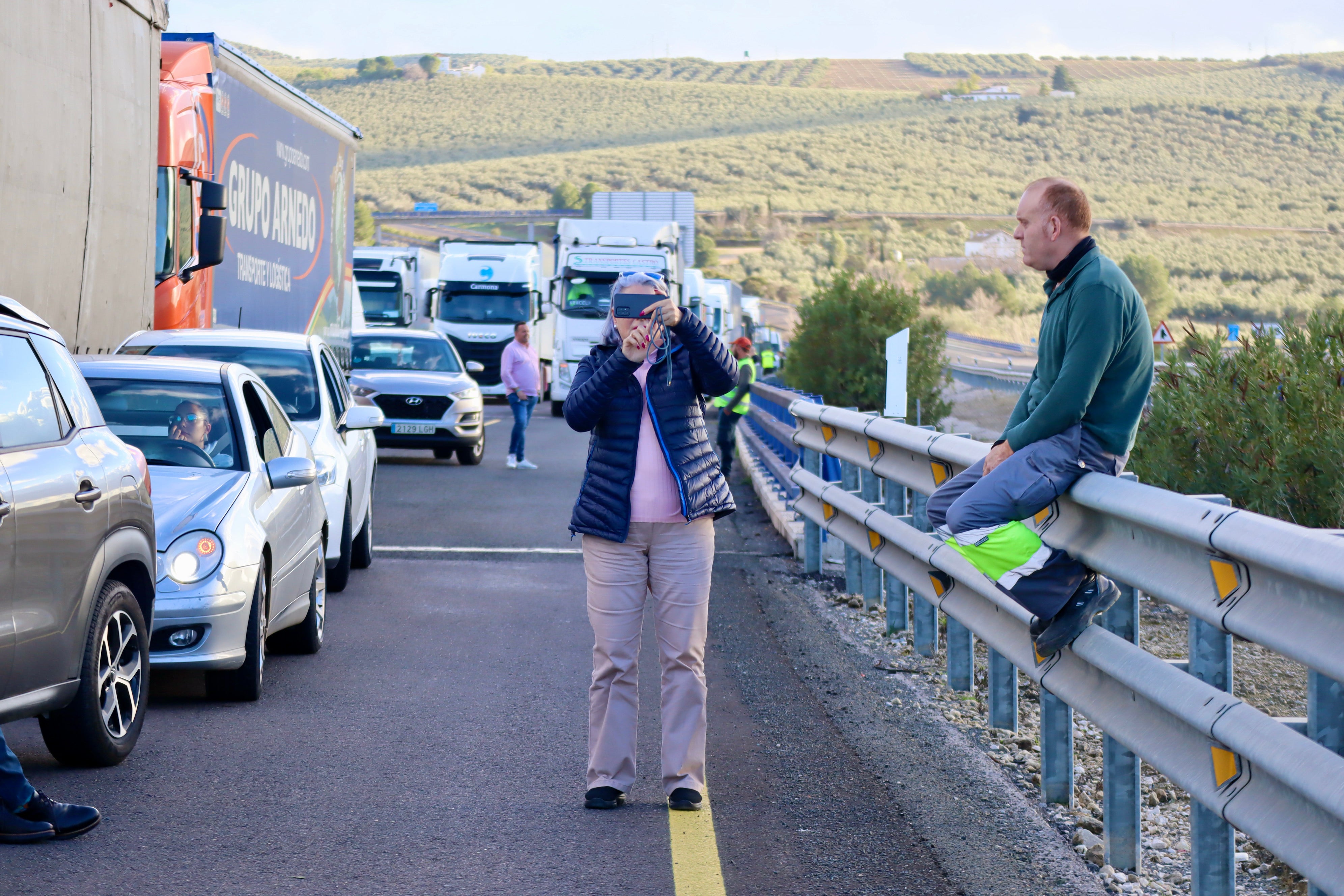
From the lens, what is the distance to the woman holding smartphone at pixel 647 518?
5176mm

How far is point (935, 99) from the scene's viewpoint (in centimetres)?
15400

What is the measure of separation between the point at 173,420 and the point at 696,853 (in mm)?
3974

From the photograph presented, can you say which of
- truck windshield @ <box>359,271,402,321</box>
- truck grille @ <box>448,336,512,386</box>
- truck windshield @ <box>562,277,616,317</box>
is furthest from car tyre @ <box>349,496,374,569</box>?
truck windshield @ <box>359,271,402,321</box>

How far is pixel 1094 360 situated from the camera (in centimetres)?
444

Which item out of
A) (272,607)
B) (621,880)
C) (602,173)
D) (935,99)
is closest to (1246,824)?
(621,880)

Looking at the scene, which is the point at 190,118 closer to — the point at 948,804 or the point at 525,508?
the point at 525,508

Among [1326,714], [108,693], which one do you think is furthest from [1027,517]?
[108,693]

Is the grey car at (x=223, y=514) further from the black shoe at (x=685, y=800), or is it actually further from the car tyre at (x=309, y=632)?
the black shoe at (x=685, y=800)

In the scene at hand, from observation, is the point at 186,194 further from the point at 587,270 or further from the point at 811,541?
the point at 587,270

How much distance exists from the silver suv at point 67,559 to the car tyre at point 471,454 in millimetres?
14487

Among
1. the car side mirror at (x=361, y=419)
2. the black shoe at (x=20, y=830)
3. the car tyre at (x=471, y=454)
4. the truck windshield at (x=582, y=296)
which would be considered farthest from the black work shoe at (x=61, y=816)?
the truck windshield at (x=582, y=296)

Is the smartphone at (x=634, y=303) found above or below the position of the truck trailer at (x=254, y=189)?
below

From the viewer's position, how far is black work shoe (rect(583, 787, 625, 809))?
514cm

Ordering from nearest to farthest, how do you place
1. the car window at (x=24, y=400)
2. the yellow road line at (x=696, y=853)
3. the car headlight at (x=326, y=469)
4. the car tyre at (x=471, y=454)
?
the yellow road line at (x=696, y=853), the car window at (x=24, y=400), the car headlight at (x=326, y=469), the car tyre at (x=471, y=454)
